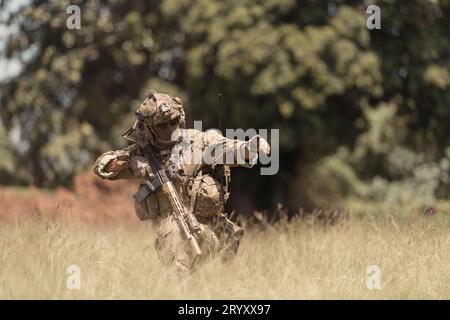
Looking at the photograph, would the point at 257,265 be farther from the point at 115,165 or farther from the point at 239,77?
the point at 239,77

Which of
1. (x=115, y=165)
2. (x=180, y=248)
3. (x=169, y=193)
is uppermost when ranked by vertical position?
(x=115, y=165)

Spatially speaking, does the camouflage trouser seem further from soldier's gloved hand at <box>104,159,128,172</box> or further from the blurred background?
the blurred background

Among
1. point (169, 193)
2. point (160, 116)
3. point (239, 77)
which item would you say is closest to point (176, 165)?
point (169, 193)

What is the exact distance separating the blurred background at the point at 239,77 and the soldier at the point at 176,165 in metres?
7.86

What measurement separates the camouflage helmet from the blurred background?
806 cm

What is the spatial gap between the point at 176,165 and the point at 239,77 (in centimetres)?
907

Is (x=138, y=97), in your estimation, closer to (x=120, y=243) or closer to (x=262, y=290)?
(x=120, y=243)

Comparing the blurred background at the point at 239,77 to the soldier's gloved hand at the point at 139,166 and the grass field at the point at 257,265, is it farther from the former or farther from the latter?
the soldier's gloved hand at the point at 139,166

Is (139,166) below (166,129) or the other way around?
below

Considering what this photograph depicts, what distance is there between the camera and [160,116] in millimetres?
6363

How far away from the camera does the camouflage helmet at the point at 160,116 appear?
20.9ft

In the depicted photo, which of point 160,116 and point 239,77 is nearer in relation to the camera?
point 160,116

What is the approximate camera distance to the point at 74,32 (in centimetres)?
1753
